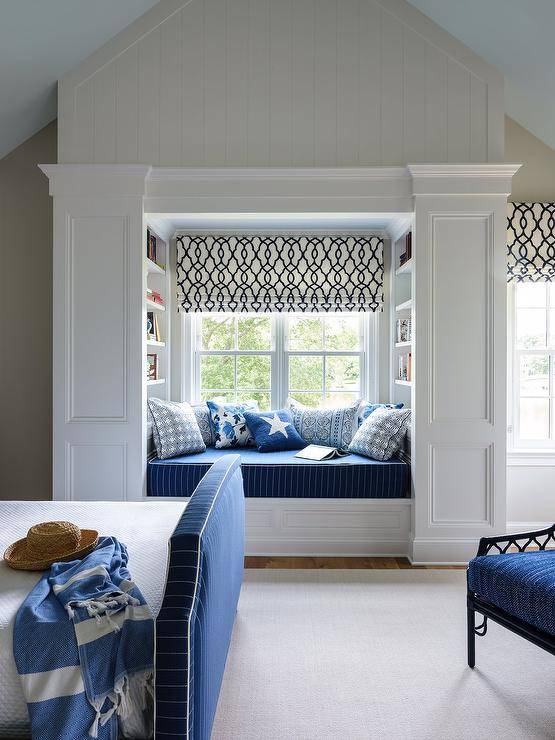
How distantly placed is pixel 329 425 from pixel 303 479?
2.44ft

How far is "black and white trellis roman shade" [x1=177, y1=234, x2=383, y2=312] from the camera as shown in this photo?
4613 millimetres

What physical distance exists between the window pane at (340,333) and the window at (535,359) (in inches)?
49.4

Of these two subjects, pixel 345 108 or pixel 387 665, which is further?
A: pixel 345 108

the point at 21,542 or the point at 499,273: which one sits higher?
the point at 499,273

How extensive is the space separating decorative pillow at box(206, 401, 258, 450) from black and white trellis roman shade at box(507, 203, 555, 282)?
222 cm

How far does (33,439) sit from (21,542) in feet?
7.80

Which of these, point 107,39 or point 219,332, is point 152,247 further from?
point 107,39

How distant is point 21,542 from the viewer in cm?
202

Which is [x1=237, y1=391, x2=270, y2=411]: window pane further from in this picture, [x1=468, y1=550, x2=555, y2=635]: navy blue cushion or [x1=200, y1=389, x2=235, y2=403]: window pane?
[x1=468, y1=550, x2=555, y2=635]: navy blue cushion

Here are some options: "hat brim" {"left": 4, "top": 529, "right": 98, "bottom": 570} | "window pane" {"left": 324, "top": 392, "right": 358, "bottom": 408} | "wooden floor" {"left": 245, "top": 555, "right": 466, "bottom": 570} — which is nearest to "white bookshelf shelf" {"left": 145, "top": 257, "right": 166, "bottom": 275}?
"window pane" {"left": 324, "top": 392, "right": 358, "bottom": 408}

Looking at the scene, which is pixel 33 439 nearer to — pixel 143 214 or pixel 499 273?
pixel 143 214

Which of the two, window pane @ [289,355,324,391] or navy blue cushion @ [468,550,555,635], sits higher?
window pane @ [289,355,324,391]

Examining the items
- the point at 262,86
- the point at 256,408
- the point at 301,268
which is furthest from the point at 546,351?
the point at 262,86

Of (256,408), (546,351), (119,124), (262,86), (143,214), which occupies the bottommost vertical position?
(256,408)
